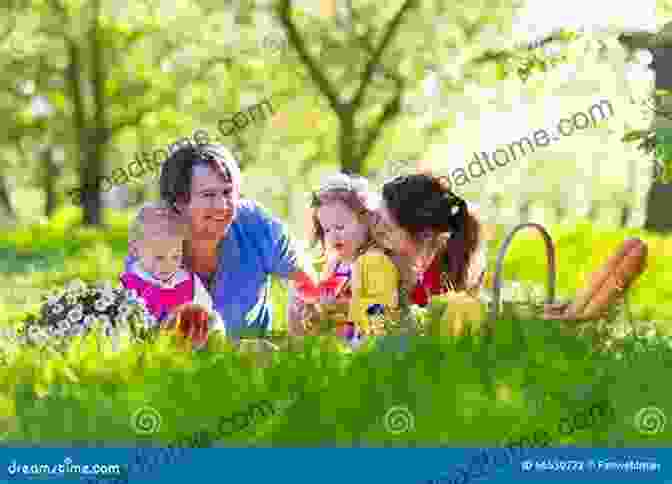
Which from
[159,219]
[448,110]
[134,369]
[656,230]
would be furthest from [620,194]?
[134,369]

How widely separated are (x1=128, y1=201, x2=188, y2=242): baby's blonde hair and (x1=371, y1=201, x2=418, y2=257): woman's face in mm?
765

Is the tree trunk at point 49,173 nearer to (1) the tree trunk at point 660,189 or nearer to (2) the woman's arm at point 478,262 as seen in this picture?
(1) the tree trunk at point 660,189

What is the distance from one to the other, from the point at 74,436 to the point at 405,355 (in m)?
1.19

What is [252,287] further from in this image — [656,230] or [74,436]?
[656,230]

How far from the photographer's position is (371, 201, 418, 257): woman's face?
377 centimetres

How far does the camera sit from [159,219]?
3902 mm

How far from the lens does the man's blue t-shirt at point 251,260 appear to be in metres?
4.12

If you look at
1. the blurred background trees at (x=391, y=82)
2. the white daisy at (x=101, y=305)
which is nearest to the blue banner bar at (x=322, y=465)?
the white daisy at (x=101, y=305)

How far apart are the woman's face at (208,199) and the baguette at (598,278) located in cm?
140

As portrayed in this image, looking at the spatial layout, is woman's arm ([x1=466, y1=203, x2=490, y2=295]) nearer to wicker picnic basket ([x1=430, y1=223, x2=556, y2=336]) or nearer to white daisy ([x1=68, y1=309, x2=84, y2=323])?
wicker picnic basket ([x1=430, y1=223, x2=556, y2=336])

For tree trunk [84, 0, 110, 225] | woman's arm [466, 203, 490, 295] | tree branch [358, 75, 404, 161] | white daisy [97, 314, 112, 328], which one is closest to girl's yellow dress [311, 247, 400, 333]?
woman's arm [466, 203, 490, 295]

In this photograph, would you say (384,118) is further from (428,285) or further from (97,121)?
(97,121)

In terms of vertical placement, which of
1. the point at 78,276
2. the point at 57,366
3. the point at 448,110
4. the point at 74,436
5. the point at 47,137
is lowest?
the point at 74,436

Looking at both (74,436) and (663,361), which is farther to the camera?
(663,361)
